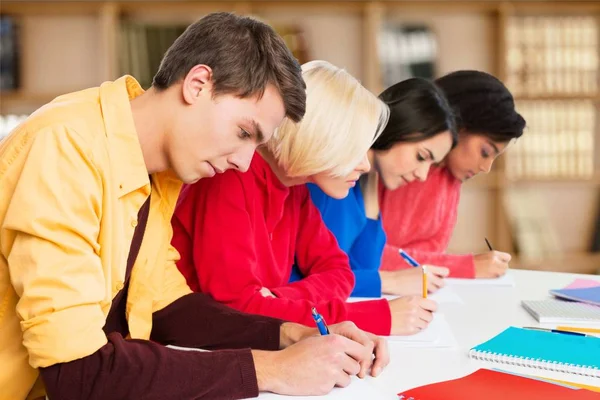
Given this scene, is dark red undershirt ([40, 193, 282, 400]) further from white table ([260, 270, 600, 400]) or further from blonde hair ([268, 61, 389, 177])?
blonde hair ([268, 61, 389, 177])

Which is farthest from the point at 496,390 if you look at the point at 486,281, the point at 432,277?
the point at 486,281

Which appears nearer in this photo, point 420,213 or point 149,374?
point 149,374

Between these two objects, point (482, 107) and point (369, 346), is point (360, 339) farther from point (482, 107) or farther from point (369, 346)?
point (482, 107)

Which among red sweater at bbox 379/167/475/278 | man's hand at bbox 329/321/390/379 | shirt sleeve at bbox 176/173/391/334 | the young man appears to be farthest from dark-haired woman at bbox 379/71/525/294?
the young man

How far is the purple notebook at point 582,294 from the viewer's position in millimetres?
1564

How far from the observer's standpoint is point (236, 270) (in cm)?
134

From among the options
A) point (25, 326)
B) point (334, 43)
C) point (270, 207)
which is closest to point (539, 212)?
point (334, 43)

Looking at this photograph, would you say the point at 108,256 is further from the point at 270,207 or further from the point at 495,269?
the point at 495,269

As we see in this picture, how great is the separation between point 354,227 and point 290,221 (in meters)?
0.31

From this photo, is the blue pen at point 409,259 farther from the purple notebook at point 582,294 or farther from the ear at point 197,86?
the ear at point 197,86

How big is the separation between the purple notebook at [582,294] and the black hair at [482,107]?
611mm

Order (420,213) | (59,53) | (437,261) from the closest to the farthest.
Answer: (437,261) → (420,213) → (59,53)

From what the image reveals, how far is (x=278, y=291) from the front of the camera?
1456mm

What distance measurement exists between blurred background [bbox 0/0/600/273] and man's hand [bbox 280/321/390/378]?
2568mm
